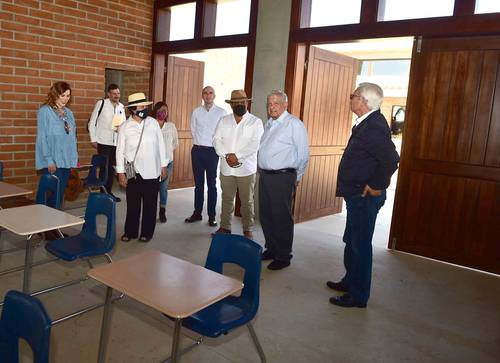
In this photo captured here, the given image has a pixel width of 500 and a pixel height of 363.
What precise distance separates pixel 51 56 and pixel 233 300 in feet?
15.5

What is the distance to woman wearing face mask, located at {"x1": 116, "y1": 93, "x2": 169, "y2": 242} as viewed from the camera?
3951 millimetres

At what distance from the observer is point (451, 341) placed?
273 centimetres

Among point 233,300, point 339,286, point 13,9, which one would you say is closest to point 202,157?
point 339,286

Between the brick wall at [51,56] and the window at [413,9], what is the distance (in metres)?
3.80

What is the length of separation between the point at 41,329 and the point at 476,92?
3.93 metres

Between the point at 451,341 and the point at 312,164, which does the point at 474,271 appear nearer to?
the point at 451,341

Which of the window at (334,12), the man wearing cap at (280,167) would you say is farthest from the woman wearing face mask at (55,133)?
the window at (334,12)

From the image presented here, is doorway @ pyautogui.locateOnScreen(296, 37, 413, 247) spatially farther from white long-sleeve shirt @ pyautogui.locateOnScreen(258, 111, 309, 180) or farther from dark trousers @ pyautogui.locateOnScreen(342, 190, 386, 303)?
dark trousers @ pyautogui.locateOnScreen(342, 190, 386, 303)

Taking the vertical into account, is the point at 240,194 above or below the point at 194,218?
above

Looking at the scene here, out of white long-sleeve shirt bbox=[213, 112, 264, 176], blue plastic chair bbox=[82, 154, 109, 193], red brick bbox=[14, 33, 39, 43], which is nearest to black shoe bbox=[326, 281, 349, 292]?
white long-sleeve shirt bbox=[213, 112, 264, 176]

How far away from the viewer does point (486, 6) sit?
3809 mm

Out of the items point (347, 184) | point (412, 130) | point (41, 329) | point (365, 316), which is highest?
point (412, 130)

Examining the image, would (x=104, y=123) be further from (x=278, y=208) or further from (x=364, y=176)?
(x=364, y=176)

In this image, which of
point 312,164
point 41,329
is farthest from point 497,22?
point 41,329
